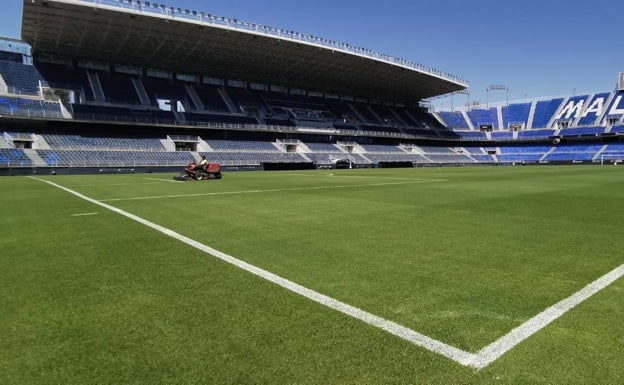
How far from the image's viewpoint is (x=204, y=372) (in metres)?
2.78

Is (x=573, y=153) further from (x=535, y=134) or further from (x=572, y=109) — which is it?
(x=572, y=109)

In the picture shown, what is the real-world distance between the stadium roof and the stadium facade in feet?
0.68

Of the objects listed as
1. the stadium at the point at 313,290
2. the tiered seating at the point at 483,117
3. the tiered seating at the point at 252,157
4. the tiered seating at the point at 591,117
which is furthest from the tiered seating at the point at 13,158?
the tiered seating at the point at 591,117

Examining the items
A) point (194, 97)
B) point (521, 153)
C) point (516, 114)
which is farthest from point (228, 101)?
point (516, 114)

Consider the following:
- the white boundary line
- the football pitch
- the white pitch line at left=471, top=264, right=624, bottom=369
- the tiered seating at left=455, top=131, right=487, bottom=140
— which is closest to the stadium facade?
the tiered seating at left=455, top=131, right=487, bottom=140

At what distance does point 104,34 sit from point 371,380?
5181 centimetres

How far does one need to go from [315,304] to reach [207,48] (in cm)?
5203

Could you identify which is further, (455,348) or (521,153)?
(521,153)

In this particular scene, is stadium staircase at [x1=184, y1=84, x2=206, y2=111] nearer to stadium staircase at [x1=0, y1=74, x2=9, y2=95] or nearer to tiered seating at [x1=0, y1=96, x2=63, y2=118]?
tiered seating at [x1=0, y1=96, x2=63, y2=118]

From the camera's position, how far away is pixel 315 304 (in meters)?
3.98

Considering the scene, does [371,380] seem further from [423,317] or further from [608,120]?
[608,120]

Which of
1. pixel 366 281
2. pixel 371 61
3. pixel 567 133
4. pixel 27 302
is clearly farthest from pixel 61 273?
pixel 567 133

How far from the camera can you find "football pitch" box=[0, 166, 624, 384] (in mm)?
2822

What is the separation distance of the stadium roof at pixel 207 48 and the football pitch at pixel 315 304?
40244 millimetres
